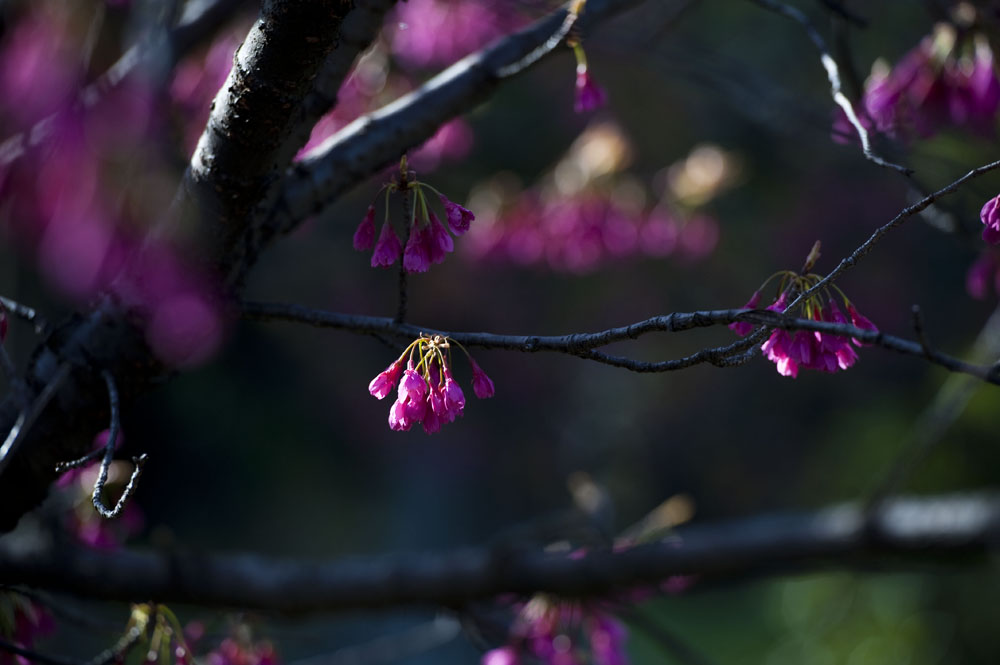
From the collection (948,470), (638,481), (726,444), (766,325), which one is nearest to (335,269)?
(638,481)

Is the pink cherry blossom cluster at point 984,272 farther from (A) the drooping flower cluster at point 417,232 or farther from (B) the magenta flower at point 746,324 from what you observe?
(A) the drooping flower cluster at point 417,232

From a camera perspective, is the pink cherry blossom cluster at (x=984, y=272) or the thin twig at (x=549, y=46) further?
the pink cherry blossom cluster at (x=984, y=272)

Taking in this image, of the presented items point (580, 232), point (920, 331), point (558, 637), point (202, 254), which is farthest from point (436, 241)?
point (580, 232)

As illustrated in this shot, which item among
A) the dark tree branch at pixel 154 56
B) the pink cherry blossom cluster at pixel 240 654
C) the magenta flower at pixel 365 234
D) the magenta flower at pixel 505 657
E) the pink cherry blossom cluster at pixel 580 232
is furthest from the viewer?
the pink cherry blossom cluster at pixel 580 232

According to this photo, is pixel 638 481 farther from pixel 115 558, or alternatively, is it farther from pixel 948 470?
pixel 115 558

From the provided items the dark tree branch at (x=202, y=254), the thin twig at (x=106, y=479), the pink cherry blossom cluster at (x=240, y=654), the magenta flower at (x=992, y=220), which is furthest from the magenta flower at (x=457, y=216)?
the pink cherry blossom cluster at (x=240, y=654)

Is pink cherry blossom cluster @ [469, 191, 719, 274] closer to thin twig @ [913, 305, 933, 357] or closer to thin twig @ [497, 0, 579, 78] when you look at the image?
thin twig @ [497, 0, 579, 78]

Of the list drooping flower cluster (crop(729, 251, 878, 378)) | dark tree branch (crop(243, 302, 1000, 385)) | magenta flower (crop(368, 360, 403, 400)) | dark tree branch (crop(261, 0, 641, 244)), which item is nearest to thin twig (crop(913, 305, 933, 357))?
dark tree branch (crop(243, 302, 1000, 385))
